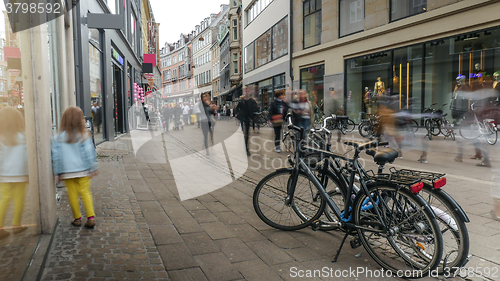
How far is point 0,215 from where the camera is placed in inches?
89.9

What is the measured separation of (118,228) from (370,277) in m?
2.52

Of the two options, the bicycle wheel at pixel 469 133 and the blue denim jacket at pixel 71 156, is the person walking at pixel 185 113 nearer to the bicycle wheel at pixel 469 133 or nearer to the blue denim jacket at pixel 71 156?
the bicycle wheel at pixel 469 133

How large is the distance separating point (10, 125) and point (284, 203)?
264 centimetres

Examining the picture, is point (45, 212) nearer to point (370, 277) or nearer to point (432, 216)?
point (370, 277)

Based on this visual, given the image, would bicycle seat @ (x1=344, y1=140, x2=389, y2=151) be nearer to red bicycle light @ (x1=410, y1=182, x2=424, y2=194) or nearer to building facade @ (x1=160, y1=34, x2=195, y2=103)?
red bicycle light @ (x1=410, y1=182, x2=424, y2=194)

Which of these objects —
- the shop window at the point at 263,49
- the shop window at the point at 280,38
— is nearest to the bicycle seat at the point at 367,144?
Result: the shop window at the point at 280,38

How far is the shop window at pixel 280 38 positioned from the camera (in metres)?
25.1

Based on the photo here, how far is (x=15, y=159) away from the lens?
2.78 m

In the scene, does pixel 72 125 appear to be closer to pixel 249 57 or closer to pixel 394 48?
pixel 394 48

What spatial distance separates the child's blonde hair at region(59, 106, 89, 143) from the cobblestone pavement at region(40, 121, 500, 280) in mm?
942

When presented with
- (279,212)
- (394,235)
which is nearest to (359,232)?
(394,235)

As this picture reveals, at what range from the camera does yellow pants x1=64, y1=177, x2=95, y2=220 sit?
3.89 metres

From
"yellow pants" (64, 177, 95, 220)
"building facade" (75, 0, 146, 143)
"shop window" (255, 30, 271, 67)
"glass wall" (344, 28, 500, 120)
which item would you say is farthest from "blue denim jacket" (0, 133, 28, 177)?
"shop window" (255, 30, 271, 67)

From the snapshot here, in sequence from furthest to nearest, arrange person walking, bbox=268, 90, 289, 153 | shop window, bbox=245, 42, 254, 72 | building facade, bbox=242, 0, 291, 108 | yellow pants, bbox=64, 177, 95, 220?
shop window, bbox=245, 42, 254, 72 → building facade, bbox=242, 0, 291, 108 → person walking, bbox=268, 90, 289, 153 → yellow pants, bbox=64, 177, 95, 220
